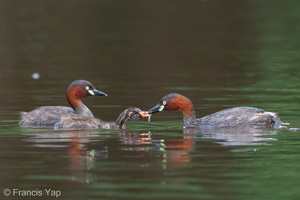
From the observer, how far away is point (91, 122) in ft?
45.6

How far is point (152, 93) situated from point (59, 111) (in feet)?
10.3

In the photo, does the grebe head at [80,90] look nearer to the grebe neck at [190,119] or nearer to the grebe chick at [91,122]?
the grebe chick at [91,122]

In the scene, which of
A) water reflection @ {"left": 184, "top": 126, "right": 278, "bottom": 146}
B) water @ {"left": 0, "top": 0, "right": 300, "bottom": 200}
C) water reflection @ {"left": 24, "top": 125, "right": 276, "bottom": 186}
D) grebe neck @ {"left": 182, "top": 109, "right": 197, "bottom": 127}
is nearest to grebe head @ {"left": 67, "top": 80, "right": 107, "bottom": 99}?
water @ {"left": 0, "top": 0, "right": 300, "bottom": 200}

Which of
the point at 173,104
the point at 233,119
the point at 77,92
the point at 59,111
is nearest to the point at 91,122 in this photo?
the point at 59,111

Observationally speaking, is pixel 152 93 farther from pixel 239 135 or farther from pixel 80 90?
pixel 239 135

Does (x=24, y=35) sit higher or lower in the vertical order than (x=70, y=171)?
higher

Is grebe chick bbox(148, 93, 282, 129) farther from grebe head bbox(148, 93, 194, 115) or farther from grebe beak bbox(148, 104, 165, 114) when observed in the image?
grebe head bbox(148, 93, 194, 115)

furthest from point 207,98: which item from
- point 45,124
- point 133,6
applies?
point 133,6

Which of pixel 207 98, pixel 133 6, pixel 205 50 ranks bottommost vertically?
pixel 207 98

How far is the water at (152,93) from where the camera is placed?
9.98 m

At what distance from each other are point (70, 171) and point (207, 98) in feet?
22.5

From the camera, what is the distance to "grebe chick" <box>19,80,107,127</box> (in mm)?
14547

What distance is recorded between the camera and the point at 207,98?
17000 millimetres

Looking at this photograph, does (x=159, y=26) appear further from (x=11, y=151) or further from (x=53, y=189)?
(x=53, y=189)
